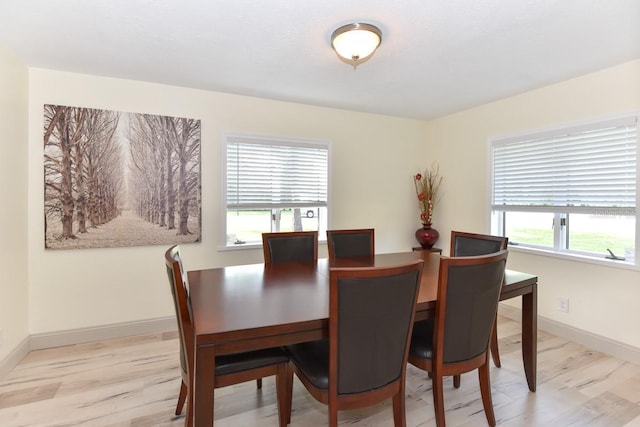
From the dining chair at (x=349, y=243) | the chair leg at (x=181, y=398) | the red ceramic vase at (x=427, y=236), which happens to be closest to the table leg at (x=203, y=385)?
the chair leg at (x=181, y=398)

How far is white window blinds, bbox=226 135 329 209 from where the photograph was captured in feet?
10.8

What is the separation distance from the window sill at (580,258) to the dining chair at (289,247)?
2184 mm

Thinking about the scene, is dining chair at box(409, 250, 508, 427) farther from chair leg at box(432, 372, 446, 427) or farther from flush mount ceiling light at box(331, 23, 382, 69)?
flush mount ceiling light at box(331, 23, 382, 69)

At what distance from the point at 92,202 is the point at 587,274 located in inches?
169

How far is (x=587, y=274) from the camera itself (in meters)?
2.74

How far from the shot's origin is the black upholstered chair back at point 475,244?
227 centimetres

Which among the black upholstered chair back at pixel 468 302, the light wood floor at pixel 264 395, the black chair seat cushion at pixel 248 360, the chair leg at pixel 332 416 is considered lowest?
the light wood floor at pixel 264 395

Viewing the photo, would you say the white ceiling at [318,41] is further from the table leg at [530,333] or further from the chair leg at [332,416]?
the chair leg at [332,416]

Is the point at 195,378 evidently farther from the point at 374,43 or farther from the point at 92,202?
the point at 92,202

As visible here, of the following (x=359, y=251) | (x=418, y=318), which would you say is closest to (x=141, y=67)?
(x=359, y=251)

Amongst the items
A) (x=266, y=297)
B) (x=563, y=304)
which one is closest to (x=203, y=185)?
(x=266, y=297)

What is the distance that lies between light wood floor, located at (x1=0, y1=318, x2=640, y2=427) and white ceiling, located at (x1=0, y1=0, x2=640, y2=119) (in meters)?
2.30

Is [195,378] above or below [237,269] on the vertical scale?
below

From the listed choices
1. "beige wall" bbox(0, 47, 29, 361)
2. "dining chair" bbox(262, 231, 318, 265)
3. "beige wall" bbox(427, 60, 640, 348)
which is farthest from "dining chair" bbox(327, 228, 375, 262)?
"beige wall" bbox(0, 47, 29, 361)
